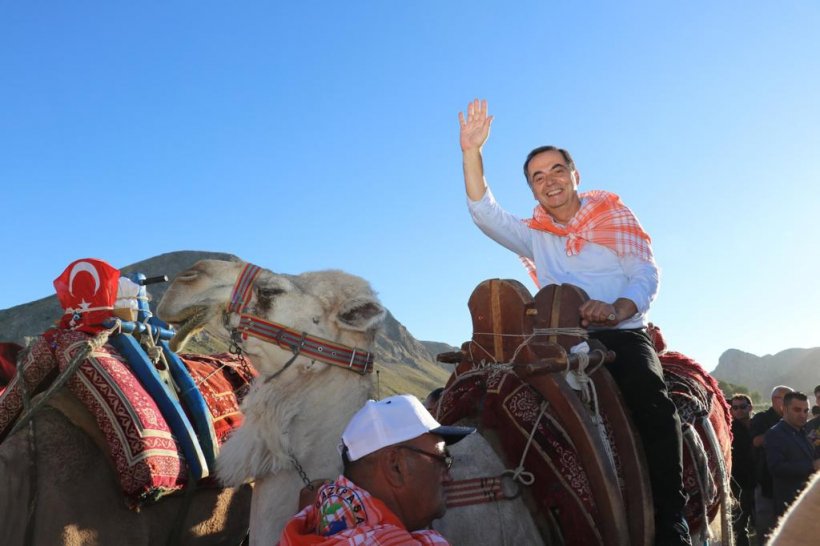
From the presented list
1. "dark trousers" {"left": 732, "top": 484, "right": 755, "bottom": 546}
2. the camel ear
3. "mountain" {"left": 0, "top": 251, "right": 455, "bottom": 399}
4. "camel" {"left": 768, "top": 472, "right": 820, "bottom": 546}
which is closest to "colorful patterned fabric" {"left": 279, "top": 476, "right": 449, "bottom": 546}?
the camel ear

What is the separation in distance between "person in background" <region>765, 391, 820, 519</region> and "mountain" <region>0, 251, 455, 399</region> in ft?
109

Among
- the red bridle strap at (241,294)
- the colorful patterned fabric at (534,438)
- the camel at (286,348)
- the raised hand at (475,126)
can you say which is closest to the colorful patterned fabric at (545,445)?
the colorful patterned fabric at (534,438)

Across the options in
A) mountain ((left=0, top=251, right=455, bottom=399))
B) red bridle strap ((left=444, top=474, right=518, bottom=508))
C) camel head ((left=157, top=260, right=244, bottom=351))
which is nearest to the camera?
red bridle strap ((left=444, top=474, right=518, bottom=508))

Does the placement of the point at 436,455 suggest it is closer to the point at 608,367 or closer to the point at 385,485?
the point at 385,485

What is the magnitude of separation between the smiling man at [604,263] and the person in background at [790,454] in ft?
19.1

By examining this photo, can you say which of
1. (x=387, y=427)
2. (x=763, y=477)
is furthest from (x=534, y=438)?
(x=763, y=477)

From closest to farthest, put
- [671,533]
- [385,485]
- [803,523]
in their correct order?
1. [803,523]
2. [385,485]
3. [671,533]

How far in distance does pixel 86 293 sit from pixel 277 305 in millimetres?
2005

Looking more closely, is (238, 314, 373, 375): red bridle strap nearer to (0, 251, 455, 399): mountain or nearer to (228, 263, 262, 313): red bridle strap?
(228, 263, 262, 313): red bridle strap

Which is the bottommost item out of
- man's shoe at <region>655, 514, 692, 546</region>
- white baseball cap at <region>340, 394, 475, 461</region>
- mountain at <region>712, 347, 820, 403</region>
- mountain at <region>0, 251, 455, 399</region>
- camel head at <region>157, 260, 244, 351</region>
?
mountain at <region>712, 347, 820, 403</region>

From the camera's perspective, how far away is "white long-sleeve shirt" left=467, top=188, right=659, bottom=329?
362 centimetres

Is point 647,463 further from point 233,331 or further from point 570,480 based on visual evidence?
point 233,331

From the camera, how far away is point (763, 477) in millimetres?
9539

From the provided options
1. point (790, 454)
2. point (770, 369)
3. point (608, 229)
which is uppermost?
point (608, 229)
